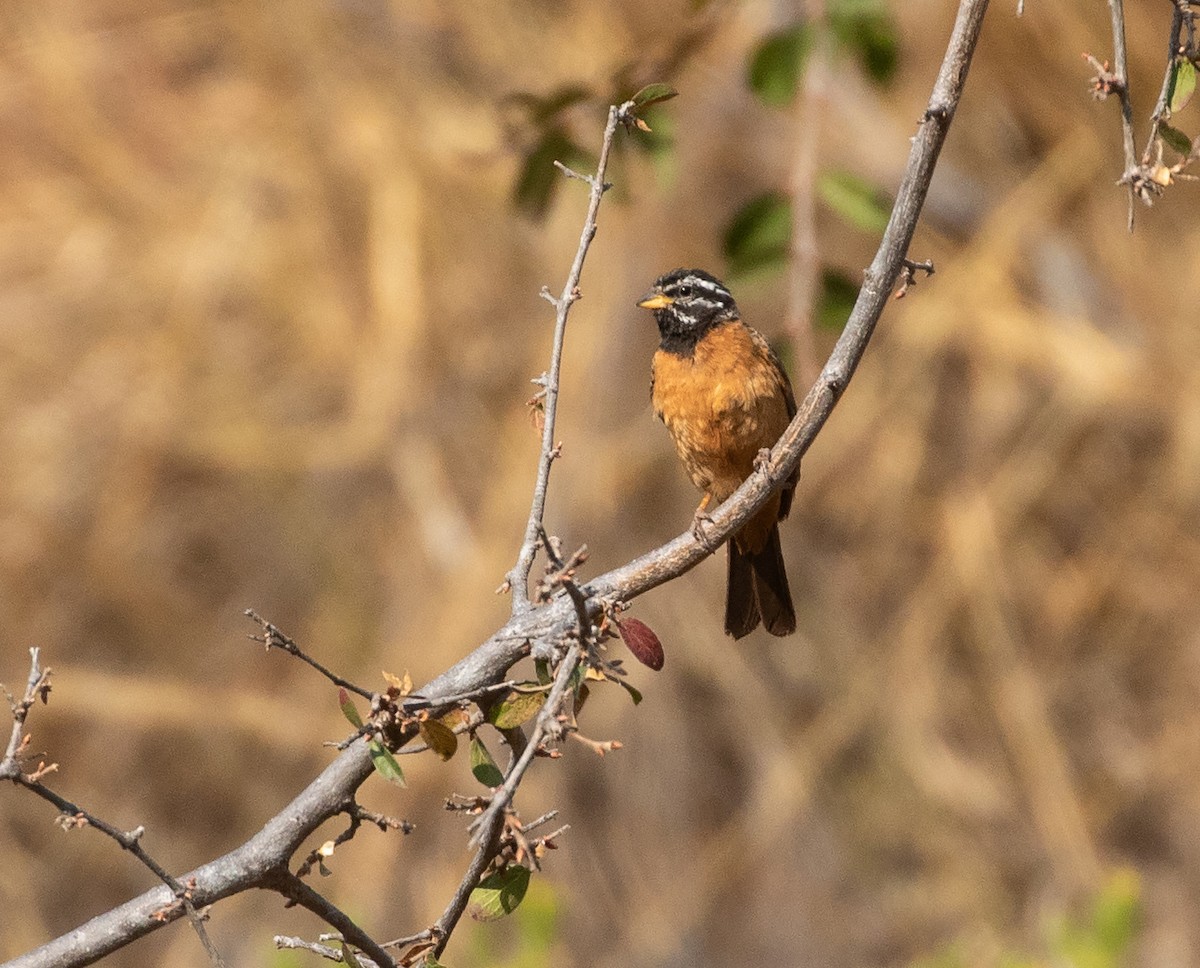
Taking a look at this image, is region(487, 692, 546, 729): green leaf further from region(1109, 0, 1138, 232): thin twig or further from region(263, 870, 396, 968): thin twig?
region(1109, 0, 1138, 232): thin twig

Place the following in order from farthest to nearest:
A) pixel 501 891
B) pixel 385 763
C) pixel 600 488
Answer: pixel 600 488
pixel 501 891
pixel 385 763

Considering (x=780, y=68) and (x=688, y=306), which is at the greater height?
(x=780, y=68)

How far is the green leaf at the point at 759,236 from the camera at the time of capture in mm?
3959

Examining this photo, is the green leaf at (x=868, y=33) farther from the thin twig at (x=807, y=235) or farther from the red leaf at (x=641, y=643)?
the red leaf at (x=641, y=643)

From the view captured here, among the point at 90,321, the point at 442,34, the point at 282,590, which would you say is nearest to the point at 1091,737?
the point at 282,590

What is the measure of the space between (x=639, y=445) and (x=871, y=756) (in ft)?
6.54

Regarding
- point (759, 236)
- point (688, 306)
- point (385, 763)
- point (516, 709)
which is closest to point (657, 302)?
point (688, 306)

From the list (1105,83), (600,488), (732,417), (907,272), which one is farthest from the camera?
(600,488)

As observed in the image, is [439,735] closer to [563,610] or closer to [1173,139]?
[563,610]

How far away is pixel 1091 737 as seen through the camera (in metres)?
7.98

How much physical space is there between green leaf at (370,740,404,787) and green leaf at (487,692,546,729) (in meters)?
0.15

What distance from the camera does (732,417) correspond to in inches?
156

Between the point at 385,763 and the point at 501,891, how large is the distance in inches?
10.3

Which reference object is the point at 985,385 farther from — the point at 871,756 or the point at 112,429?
the point at 112,429
